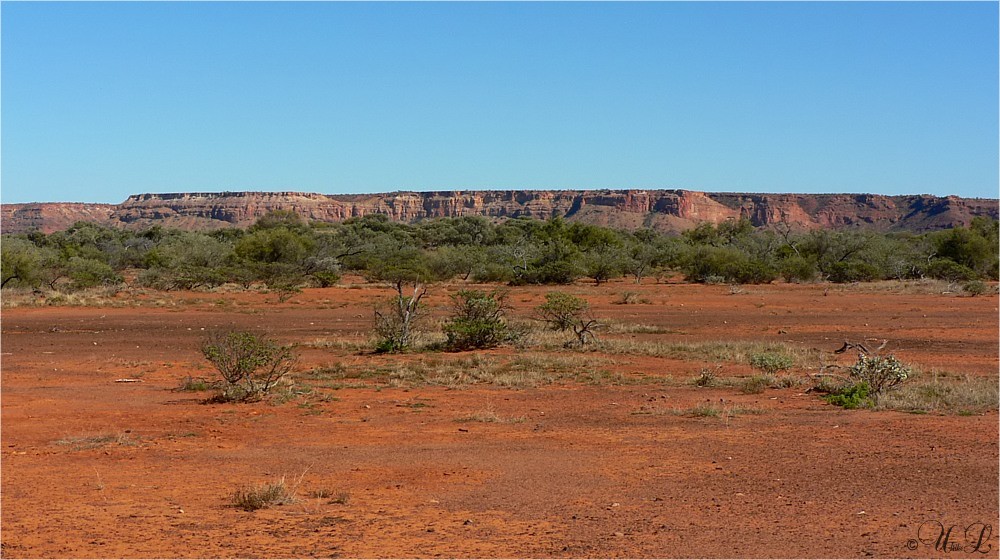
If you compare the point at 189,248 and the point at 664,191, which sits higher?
the point at 664,191

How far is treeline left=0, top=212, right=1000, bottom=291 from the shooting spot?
4500 cm

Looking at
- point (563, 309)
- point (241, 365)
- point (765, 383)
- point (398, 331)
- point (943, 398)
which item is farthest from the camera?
point (563, 309)

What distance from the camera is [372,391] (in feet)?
51.7

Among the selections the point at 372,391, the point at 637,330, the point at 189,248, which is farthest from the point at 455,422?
the point at 189,248

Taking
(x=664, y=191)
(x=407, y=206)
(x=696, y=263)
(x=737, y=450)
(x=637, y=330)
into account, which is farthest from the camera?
(x=407, y=206)

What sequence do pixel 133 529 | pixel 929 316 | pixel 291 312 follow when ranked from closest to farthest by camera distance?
pixel 133 529 → pixel 929 316 → pixel 291 312

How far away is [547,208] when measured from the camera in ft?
516

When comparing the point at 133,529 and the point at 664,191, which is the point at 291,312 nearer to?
the point at 133,529

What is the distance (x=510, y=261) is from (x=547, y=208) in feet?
337

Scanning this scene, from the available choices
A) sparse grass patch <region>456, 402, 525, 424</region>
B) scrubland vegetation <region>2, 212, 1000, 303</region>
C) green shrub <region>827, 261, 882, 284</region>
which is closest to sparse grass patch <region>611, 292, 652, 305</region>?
scrubland vegetation <region>2, 212, 1000, 303</region>

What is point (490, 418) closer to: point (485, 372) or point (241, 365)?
point (241, 365)

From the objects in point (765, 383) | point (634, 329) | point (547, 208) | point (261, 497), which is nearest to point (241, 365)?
point (261, 497)

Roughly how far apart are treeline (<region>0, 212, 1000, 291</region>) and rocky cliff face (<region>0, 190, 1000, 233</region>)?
241ft

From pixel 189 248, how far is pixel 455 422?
49.5 metres
